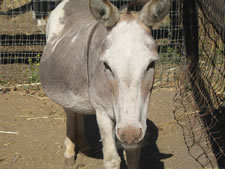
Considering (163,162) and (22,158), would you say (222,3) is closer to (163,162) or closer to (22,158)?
(163,162)

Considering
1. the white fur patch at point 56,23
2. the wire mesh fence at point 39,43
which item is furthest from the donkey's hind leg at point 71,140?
the wire mesh fence at point 39,43

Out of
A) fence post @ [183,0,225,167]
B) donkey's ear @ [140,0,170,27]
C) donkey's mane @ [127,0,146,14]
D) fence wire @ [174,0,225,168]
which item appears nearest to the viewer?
donkey's ear @ [140,0,170,27]

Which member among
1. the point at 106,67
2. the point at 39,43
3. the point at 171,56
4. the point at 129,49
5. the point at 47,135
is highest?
the point at 129,49

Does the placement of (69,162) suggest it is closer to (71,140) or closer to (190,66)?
(71,140)

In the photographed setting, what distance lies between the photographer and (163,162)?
3561 millimetres

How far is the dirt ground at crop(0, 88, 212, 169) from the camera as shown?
360 cm

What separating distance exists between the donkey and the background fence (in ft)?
2.85

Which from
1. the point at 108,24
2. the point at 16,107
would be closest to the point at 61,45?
the point at 108,24

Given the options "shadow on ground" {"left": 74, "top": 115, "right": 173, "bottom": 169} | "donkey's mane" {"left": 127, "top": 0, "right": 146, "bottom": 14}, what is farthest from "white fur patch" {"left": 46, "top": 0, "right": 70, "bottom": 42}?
"donkey's mane" {"left": 127, "top": 0, "right": 146, "bottom": 14}

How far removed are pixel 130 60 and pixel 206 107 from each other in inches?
101

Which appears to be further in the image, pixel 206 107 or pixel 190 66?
pixel 190 66

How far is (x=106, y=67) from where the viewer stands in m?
2.30

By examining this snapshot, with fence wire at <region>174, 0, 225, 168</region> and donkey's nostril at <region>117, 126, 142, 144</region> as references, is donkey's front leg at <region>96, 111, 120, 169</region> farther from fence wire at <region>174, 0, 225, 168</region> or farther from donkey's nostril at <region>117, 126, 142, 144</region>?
fence wire at <region>174, 0, 225, 168</region>

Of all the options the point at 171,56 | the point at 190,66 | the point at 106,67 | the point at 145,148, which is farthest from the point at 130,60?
the point at 171,56
